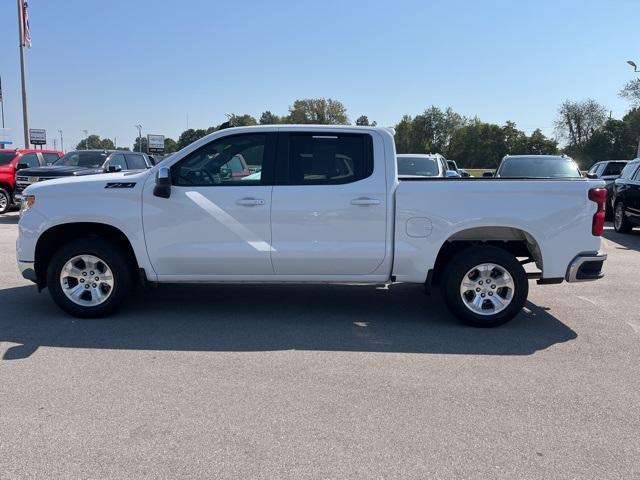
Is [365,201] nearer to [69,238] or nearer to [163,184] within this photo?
[163,184]

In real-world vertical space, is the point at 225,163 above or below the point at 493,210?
above

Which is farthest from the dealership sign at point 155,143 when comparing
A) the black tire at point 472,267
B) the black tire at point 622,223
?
the black tire at point 472,267

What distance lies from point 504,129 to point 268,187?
89.8 meters

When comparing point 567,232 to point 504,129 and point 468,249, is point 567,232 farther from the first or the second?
point 504,129

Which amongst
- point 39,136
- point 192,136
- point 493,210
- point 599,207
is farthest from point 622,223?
point 39,136

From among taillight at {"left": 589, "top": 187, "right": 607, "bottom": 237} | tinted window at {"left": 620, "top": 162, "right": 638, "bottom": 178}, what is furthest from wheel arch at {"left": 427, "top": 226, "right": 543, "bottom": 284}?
tinted window at {"left": 620, "top": 162, "right": 638, "bottom": 178}

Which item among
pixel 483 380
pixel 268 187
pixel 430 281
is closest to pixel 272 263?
pixel 268 187

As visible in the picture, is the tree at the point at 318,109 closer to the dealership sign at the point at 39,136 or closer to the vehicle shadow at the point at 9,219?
the dealership sign at the point at 39,136

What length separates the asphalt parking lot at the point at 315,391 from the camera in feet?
10.4

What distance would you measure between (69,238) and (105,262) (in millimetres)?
587

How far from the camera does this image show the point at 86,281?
575 centimetres

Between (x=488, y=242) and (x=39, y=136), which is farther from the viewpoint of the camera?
(x=39, y=136)

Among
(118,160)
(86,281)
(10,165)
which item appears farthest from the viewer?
(10,165)

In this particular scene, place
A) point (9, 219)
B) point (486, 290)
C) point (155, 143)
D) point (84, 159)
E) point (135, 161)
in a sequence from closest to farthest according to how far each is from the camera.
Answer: point (486, 290), point (9, 219), point (84, 159), point (135, 161), point (155, 143)
